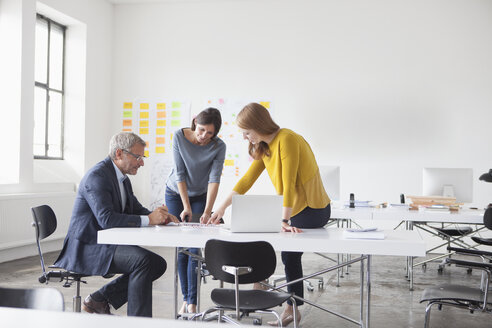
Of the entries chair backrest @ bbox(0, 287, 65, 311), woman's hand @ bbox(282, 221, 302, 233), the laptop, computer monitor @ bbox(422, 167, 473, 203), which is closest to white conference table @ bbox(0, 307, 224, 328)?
chair backrest @ bbox(0, 287, 65, 311)

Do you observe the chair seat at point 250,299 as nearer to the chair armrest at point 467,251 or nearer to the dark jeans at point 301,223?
the dark jeans at point 301,223

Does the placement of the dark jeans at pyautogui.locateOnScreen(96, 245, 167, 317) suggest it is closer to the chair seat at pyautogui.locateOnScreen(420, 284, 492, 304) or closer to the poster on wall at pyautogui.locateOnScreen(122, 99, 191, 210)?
the chair seat at pyautogui.locateOnScreen(420, 284, 492, 304)

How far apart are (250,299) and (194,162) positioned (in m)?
1.35

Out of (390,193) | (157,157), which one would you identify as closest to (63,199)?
(157,157)

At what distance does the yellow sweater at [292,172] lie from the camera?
3.04m

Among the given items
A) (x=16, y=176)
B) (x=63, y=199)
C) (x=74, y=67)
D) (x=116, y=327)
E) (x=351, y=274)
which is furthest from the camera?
(x=74, y=67)

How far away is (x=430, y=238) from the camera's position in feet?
23.3

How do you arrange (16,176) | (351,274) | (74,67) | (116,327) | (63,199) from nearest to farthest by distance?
(116,327) → (351,274) → (16,176) → (63,199) → (74,67)

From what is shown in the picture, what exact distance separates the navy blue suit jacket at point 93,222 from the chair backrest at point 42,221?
293 mm

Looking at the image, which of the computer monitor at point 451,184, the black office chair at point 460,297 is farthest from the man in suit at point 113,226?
the computer monitor at point 451,184

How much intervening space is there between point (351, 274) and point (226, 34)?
3.90m

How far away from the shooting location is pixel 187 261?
367 cm

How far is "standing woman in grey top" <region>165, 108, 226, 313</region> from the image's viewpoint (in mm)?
3602

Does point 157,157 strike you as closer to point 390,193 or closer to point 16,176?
point 16,176
